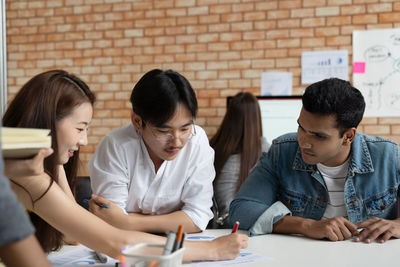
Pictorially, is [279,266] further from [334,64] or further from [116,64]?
[116,64]

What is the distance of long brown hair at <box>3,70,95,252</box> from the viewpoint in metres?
1.32

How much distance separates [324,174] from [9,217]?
1550mm

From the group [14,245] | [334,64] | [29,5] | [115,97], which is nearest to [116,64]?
[115,97]

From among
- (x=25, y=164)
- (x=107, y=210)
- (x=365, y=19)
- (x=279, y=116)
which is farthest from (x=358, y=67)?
(x=25, y=164)

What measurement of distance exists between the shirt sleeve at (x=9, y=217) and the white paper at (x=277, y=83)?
3572 mm

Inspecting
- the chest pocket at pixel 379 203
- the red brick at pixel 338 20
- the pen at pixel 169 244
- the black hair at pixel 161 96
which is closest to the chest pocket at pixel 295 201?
the chest pocket at pixel 379 203

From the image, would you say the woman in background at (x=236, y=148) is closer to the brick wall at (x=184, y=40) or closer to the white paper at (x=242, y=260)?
the brick wall at (x=184, y=40)

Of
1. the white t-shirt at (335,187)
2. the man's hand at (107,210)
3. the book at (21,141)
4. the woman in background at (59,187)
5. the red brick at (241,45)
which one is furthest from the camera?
the red brick at (241,45)

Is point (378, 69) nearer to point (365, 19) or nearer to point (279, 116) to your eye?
point (365, 19)

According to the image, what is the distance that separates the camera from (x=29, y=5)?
15.0 ft

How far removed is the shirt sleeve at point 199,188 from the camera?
1810 mm

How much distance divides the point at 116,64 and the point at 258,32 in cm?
138

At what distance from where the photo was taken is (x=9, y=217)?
63 cm

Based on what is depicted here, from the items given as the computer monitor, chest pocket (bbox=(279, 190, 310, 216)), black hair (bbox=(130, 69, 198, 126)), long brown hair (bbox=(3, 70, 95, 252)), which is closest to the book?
long brown hair (bbox=(3, 70, 95, 252))
